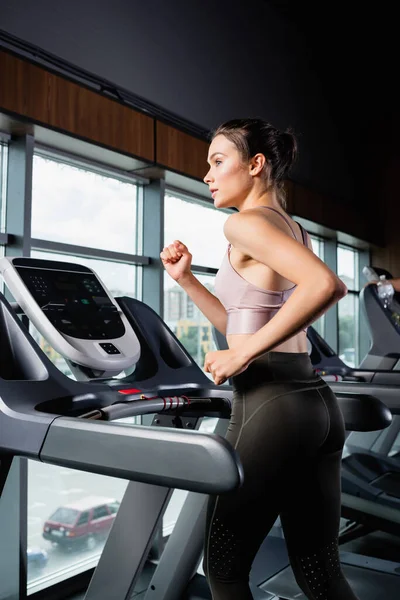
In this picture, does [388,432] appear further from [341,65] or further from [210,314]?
[341,65]

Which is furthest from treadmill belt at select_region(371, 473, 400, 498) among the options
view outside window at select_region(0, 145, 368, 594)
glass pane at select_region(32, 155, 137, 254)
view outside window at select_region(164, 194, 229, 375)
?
glass pane at select_region(32, 155, 137, 254)

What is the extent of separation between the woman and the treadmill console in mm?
677

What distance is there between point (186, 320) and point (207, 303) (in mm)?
2596

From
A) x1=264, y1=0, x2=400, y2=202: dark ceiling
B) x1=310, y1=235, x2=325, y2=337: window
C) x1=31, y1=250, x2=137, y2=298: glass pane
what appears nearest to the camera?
x1=31, y1=250, x2=137, y2=298: glass pane

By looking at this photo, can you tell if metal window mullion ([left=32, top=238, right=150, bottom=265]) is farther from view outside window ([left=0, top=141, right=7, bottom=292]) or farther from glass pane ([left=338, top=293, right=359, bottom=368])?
glass pane ([left=338, top=293, right=359, bottom=368])

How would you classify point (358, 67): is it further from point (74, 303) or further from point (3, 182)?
point (74, 303)

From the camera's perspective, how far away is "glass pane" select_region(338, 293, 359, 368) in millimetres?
6588

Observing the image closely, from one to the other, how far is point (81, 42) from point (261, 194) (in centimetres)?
233

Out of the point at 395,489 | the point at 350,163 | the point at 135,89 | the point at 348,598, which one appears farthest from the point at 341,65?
the point at 348,598

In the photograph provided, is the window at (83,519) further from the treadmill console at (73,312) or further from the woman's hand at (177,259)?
the woman's hand at (177,259)

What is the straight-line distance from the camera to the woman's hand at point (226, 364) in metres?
1.22

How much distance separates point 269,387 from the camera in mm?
1287

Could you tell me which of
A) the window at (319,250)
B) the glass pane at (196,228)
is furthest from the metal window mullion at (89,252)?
the window at (319,250)

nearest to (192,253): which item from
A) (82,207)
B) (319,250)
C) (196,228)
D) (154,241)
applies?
(196,228)
